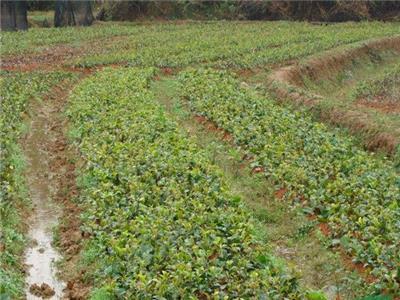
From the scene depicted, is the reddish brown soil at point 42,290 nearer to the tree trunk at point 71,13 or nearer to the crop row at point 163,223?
the crop row at point 163,223

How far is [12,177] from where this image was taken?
1301 cm

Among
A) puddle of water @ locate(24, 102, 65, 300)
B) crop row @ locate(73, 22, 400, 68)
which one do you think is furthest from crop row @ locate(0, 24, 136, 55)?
puddle of water @ locate(24, 102, 65, 300)

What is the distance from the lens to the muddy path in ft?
32.3

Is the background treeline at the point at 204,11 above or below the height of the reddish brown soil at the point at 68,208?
above

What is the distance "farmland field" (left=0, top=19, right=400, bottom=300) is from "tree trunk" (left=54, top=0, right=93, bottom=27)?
2057 centimetres

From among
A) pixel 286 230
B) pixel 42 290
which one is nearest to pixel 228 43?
pixel 286 230

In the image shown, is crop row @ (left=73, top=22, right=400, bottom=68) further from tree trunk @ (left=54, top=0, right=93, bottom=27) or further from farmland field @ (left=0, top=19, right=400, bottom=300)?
tree trunk @ (left=54, top=0, right=93, bottom=27)

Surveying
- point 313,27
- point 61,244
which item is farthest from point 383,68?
point 61,244

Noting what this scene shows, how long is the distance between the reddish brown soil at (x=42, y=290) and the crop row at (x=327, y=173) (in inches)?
163

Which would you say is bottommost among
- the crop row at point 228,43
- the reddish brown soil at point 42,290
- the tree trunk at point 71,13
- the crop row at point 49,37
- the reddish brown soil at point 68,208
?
the reddish brown soil at point 42,290

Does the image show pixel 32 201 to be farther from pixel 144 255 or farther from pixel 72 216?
pixel 144 255

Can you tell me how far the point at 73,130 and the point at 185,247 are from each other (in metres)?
7.95

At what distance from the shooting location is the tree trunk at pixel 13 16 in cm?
4253

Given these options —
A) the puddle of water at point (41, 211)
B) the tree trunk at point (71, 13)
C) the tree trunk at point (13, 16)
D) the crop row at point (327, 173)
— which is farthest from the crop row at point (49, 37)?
the crop row at point (327, 173)
